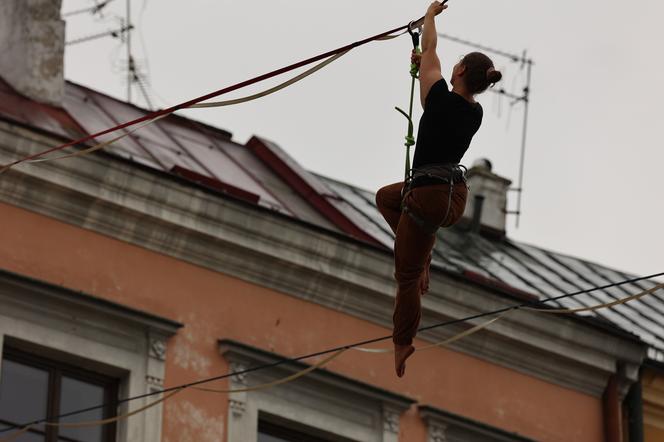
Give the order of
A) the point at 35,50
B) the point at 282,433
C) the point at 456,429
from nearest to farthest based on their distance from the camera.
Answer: the point at 282,433
the point at 456,429
the point at 35,50

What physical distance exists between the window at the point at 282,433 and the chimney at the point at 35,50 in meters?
3.66

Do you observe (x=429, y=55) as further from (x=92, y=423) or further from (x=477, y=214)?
(x=477, y=214)

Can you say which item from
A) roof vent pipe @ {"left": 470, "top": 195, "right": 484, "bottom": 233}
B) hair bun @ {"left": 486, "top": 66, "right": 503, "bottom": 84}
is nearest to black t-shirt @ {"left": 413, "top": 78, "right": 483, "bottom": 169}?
hair bun @ {"left": 486, "top": 66, "right": 503, "bottom": 84}

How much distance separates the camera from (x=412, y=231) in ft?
52.1

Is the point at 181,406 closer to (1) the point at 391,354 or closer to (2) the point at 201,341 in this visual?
(2) the point at 201,341

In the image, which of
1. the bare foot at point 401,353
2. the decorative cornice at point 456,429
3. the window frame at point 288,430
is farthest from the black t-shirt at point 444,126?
the decorative cornice at point 456,429

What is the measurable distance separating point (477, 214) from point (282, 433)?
23.8 feet

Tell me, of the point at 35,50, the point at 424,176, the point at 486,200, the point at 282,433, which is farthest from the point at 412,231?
the point at 486,200

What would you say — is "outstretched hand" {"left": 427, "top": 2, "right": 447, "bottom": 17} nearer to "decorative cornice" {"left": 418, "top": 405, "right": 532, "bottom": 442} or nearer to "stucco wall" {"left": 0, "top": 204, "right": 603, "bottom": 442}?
"stucco wall" {"left": 0, "top": 204, "right": 603, "bottom": 442}

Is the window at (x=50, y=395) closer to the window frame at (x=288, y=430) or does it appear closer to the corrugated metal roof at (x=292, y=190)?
the window frame at (x=288, y=430)

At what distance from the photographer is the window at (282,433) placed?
23547 millimetres

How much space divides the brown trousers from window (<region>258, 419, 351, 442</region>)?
7421 millimetres

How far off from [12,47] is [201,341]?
3764 millimetres

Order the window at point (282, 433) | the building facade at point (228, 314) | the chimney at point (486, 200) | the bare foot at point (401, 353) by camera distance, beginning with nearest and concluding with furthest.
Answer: the bare foot at point (401, 353), the building facade at point (228, 314), the window at point (282, 433), the chimney at point (486, 200)
